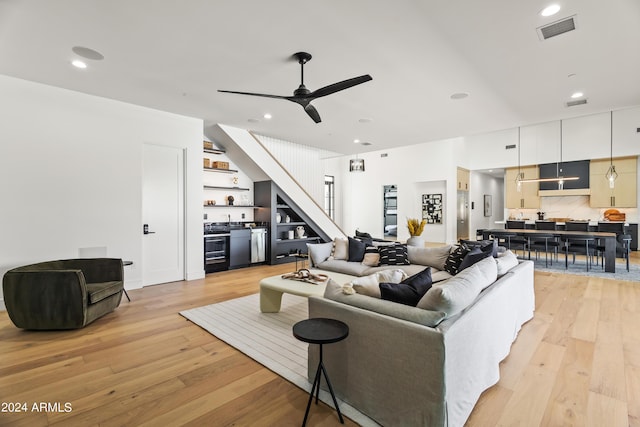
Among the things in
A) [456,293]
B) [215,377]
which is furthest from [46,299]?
[456,293]

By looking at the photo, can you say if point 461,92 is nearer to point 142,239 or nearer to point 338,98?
point 338,98

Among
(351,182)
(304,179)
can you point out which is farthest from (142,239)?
(351,182)

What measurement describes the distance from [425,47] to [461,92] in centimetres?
156

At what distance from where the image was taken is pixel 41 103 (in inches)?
165

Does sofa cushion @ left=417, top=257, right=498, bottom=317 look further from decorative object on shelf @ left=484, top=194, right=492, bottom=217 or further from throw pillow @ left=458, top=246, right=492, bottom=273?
decorative object on shelf @ left=484, top=194, right=492, bottom=217

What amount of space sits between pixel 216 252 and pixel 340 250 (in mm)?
2751

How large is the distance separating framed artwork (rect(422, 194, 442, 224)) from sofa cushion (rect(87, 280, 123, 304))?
33.7 feet

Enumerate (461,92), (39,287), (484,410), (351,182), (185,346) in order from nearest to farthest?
(484,410)
(185,346)
(39,287)
(461,92)
(351,182)

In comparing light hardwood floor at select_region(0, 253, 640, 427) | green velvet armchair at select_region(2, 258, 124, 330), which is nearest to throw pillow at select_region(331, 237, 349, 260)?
light hardwood floor at select_region(0, 253, 640, 427)

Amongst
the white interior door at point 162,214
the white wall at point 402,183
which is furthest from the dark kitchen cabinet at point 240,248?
the white wall at point 402,183

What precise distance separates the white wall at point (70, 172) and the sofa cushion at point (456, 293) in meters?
4.87

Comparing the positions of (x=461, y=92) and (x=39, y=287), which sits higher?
(x=461, y=92)

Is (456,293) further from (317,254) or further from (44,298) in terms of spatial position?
(44,298)

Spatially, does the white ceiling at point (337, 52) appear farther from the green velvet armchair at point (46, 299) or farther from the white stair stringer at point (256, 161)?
the green velvet armchair at point (46, 299)
